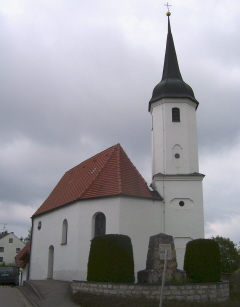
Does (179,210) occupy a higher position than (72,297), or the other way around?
(179,210)

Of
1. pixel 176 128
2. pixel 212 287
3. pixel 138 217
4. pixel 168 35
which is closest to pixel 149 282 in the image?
pixel 212 287

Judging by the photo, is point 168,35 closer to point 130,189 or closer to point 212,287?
point 130,189

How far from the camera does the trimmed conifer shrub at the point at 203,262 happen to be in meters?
13.9

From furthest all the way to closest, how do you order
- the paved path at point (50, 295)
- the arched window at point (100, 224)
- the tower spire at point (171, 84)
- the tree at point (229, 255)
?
the tree at point (229, 255) → the tower spire at point (171, 84) → the arched window at point (100, 224) → the paved path at point (50, 295)

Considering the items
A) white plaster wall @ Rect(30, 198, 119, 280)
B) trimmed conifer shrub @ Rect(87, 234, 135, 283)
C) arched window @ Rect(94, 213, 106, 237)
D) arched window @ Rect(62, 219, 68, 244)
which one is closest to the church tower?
white plaster wall @ Rect(30, 198, 119, 280)

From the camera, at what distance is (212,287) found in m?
12.8

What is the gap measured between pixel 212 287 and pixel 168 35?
19.5m

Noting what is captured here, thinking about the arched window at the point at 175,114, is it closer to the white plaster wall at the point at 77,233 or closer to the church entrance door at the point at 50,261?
the white plaster wall at the point at 77,233

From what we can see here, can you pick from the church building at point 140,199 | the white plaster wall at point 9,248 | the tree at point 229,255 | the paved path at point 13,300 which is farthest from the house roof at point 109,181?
the white plaster wall at point 9,248

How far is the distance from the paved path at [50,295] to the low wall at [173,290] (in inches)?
52.3

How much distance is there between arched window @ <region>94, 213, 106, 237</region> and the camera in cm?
1950

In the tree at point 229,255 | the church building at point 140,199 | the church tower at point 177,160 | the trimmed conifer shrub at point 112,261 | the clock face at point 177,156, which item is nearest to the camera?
the trimmed conifer shrub at point 112,261

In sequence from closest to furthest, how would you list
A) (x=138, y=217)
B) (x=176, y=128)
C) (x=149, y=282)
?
(x=149, y=282) → (x=138, y=217) → (x=176, y=128)

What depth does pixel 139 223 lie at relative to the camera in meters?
19.4
